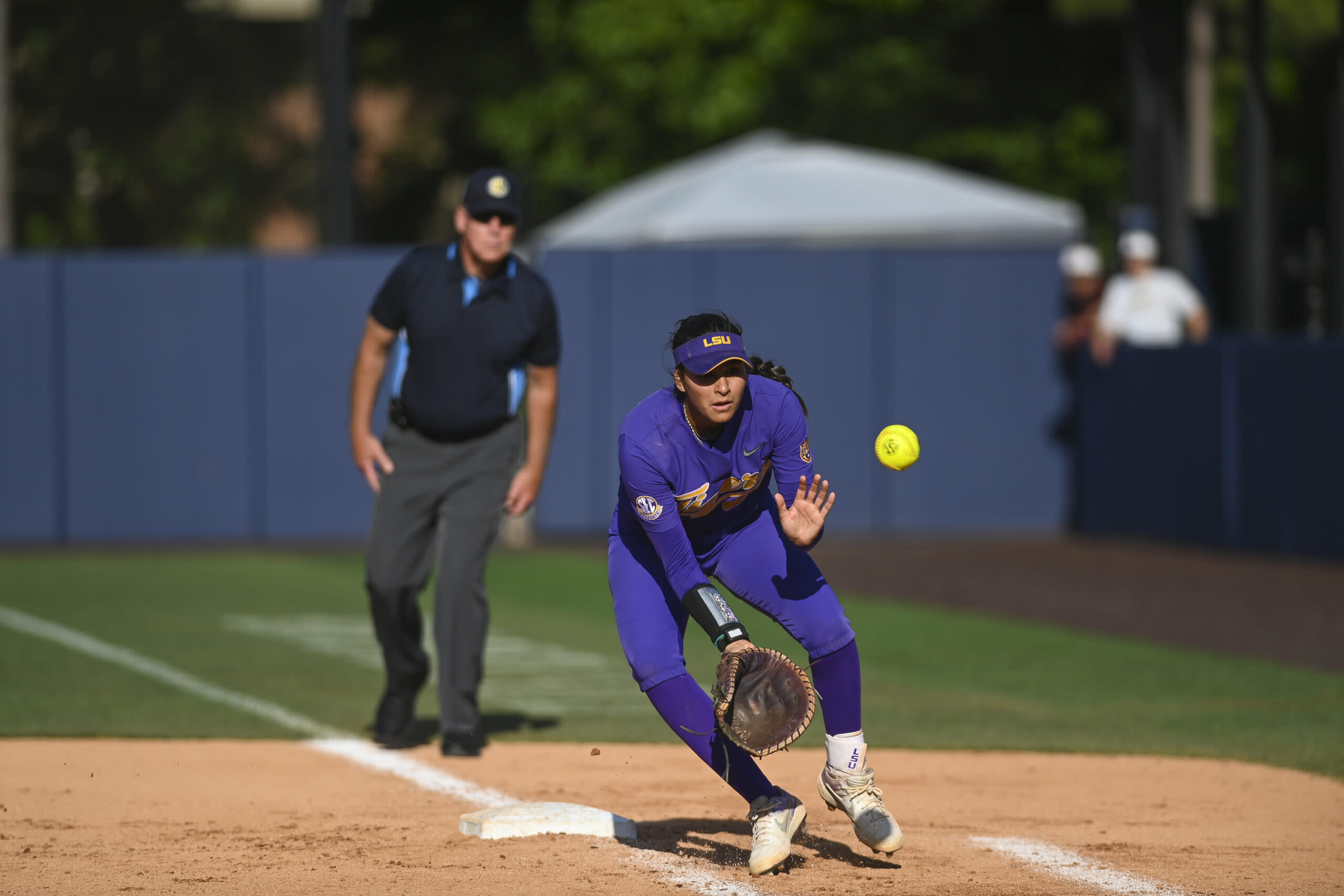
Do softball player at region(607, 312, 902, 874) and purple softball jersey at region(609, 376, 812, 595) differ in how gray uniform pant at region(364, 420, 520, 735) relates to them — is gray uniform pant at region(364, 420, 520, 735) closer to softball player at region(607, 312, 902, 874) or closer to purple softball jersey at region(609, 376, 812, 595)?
softball player at region(607, 312, 902, 874)

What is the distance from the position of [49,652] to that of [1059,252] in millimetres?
10335

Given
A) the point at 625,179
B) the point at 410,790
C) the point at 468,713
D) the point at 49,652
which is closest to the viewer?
the point at 410,790

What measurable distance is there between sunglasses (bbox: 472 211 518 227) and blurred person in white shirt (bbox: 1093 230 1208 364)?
9579 mm

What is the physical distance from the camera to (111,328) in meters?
17.0

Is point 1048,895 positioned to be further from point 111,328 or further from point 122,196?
point 122,196

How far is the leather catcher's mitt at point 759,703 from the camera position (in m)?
5.32

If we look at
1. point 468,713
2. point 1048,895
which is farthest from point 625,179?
point 1048,895

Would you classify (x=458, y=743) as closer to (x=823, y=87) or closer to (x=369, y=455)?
(x=369, y=455)

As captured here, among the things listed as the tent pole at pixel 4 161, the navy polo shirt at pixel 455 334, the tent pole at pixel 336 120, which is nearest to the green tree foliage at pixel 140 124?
the tent pole at pixel 4 161

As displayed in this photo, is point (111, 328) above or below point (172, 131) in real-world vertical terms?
below

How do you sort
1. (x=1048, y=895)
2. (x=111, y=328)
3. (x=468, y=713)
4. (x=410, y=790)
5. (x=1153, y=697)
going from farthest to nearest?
(x=111, y=328), (x=1153, y=697), (x=468, y=713), (x=410, y=790), (x=1048, y=895)

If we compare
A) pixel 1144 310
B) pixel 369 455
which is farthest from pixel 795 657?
Answer: pixel 1144 310

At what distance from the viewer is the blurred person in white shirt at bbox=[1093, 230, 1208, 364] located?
1616cm

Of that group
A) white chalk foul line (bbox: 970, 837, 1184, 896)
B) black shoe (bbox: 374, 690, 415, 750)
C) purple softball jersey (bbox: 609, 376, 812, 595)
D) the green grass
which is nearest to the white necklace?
purple softball jersey (bbox: 609, 376, 812, 595)
